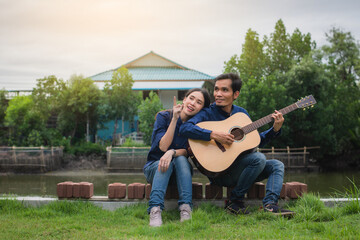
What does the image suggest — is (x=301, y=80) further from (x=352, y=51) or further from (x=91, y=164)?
(x=91, y=164)

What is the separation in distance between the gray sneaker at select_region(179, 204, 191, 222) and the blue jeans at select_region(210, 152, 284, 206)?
56cm

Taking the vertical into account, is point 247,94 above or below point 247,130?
above

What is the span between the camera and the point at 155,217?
314 centimetres

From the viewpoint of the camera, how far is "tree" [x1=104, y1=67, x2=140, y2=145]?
18500 mm

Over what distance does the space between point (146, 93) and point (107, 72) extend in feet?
11.9

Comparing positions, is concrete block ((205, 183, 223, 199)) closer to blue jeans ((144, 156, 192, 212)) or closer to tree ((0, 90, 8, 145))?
blue jeans ((144, 156, 192, 212))

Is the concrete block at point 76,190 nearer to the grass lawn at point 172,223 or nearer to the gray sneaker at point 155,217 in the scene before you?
the grass lawn at point 172,223

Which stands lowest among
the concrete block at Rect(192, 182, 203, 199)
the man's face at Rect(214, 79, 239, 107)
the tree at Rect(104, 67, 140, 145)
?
the concrete block at Rect(192, 182, 203, 199)

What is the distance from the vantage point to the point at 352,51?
2138cm

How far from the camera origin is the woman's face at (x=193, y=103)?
3.66 m

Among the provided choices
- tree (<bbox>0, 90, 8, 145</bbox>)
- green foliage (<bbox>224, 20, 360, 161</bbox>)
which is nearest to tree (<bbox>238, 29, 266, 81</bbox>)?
green foliage (<bbox>224, 20, 360, 161</bbox>)

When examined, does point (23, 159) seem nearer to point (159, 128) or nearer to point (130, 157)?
point (130, 157)

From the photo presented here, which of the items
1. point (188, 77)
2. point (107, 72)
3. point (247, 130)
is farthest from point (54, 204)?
point (107, 72)

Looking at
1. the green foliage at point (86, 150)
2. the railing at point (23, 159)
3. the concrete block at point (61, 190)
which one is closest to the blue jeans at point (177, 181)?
the concrete block at point (61, 190)
